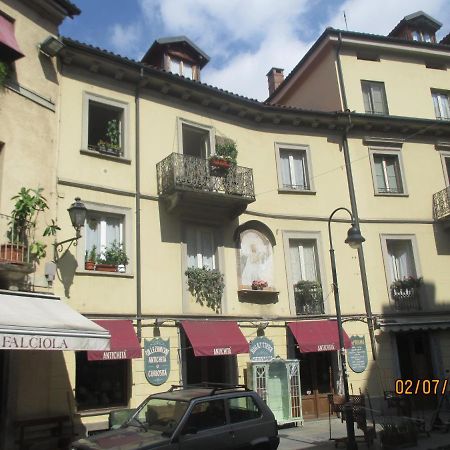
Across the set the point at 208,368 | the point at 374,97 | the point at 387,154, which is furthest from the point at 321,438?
the point at 374,97

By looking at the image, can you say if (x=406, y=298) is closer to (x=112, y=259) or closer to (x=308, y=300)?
(x=308, y=300)

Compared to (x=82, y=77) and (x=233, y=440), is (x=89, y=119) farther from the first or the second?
(x=233, y=440)

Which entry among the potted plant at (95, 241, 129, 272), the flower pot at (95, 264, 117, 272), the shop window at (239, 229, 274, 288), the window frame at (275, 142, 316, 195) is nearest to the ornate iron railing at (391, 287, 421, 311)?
the window frame at (275, 142, 316, 195)

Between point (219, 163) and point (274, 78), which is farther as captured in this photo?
point (274, 78)

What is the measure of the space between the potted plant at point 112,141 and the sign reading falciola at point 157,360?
5493 mm

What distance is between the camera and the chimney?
82.8 ft

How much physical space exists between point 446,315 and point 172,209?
10719 millimetres

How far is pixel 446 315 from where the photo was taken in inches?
707

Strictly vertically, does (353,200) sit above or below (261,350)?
above

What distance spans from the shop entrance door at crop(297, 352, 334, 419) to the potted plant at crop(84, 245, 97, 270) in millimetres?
7521

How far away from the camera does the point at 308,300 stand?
55.0ft

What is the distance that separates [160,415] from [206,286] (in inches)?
273

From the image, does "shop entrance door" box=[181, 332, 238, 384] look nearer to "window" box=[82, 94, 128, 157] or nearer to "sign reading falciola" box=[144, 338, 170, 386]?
"sign reading falciola" box=[144, 338, 170, 386]

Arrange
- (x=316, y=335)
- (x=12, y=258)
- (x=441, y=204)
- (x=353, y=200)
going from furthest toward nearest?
(x=441, y=204)
(x=353, y=200)
(x=316, y=335)
(x=12, y=258)
